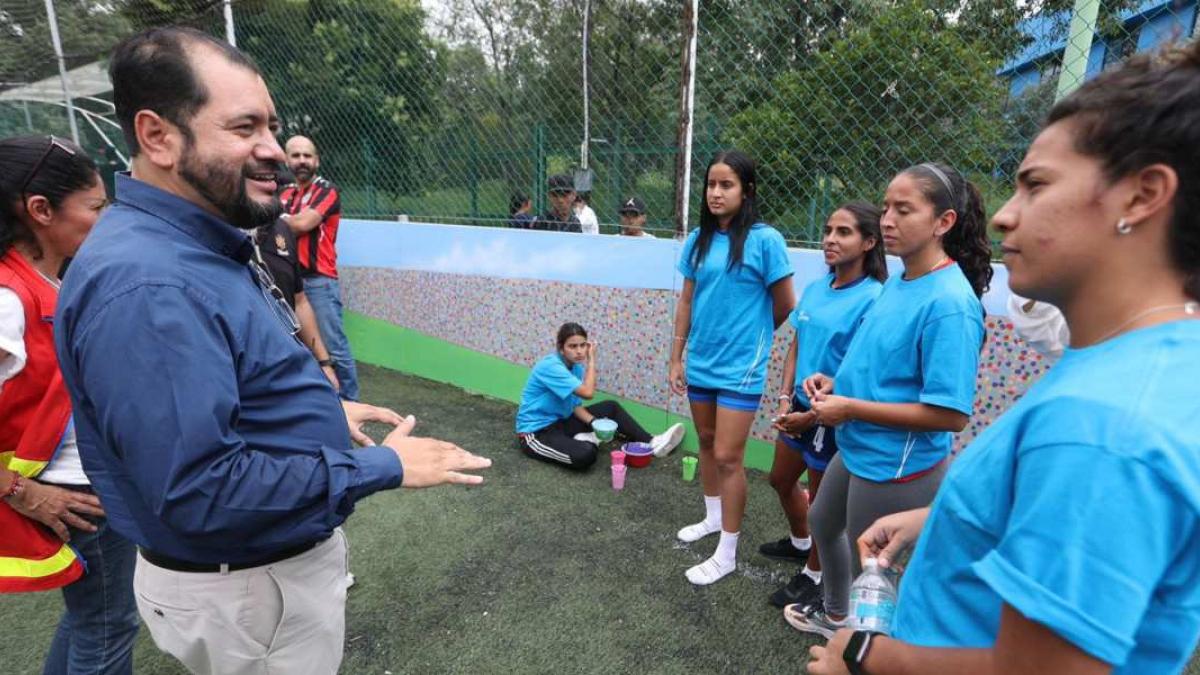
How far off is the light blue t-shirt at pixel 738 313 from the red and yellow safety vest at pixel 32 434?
7.52 feet

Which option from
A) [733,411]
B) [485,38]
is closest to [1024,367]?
[733,411]

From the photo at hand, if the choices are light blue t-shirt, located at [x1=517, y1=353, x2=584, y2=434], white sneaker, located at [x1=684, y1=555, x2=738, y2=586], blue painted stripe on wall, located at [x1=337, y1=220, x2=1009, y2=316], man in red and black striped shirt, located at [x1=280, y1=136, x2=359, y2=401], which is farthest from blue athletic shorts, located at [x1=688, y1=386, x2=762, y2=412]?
man in red and black striped shirt, located at [x1=280, y1=136, x2=359, y2=401]

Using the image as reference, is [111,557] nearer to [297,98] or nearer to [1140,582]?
[1140,582]

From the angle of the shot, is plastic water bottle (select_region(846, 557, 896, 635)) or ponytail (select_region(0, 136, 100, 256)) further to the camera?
ponytail (select_region(0, 136, 100, 256))

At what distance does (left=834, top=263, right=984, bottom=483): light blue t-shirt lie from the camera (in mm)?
1717

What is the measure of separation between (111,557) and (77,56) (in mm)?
7376

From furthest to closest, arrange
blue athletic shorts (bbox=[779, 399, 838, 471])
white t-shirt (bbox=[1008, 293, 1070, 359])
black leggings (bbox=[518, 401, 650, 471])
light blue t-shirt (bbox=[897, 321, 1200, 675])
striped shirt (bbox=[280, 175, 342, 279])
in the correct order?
striped shirt (bbox=[280, 175, 342, 279])
black leggings (bbox=[518, 401, 650, 471])
blue athletic shorts (bbox=[779, 399, 838, 471])
white t-shirt (bbox=[1008, 293, 1070, 359])
light blue t-shirt (bbox=[897, 321, 1200, 675])

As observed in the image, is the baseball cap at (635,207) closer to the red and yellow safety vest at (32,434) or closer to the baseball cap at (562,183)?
the baseball cap at (562,183)

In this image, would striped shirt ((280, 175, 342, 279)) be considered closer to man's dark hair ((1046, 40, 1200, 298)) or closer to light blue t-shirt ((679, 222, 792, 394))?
light blue t-shirt ((679, 222, 792, 394))

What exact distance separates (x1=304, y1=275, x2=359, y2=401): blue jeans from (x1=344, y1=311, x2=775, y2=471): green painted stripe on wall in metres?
1.09

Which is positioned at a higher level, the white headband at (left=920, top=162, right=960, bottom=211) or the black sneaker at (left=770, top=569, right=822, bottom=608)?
the white headband at (left=920, top=162, right=960, bottom=211)

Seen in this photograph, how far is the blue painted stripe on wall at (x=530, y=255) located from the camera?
403cm

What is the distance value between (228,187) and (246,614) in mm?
859

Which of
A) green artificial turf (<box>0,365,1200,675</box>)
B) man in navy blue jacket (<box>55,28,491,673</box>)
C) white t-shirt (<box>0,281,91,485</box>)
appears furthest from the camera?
green artificial turf (<box>0,365,1200,675</box>)
